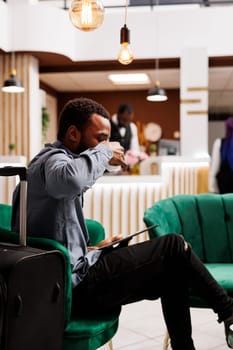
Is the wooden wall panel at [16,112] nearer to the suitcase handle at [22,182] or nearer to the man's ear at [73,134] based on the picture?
the man's ear at [73,134]

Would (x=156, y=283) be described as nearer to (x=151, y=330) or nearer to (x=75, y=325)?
(x=75, y=325)

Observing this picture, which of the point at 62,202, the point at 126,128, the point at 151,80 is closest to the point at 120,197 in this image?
the point at 126,128

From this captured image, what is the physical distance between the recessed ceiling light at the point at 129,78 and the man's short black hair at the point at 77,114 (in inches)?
296

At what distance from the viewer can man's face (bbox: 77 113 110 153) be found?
192 cm

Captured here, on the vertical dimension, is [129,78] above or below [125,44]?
above

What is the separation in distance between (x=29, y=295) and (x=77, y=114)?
763mm

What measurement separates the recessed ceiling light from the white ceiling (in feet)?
0.39

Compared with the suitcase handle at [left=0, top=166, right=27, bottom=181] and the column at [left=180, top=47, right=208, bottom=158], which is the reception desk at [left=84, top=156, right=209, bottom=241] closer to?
the column at [left=180, top=47, right=208, bottom=158]

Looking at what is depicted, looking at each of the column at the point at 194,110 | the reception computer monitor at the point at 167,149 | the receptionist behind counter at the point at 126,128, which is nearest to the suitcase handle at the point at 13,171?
the receptionist behind counter at the point at 126,128

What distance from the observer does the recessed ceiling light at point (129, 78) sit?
31.0 ft

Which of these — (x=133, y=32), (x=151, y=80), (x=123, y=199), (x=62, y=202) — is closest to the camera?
(x=62, y=202)

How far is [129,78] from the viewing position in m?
9.78

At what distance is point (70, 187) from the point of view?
5.49ft

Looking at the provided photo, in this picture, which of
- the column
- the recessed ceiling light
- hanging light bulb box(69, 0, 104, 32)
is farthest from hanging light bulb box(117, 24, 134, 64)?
the recessed ceiling light
